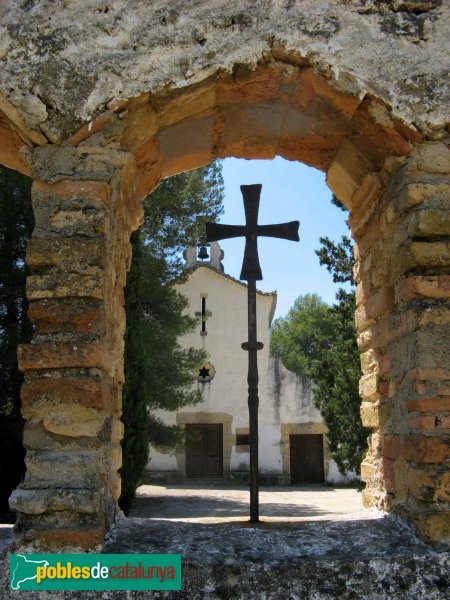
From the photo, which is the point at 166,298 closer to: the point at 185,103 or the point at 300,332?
the point at 185,103

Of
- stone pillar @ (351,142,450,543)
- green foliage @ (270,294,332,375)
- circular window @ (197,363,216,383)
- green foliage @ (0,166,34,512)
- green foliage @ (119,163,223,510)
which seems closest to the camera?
stone pillar @ (351,142,450,543)

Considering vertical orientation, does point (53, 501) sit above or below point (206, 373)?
below

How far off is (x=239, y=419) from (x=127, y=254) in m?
13.2

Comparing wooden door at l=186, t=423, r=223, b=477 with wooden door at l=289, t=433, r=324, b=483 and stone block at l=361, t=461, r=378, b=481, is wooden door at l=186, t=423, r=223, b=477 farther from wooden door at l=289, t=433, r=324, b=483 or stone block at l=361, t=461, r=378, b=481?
stone block at l=361, t=461, r=378, b=481

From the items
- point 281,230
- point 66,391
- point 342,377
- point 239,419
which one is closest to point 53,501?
point 66,391

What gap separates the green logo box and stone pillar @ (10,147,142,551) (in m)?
0.05

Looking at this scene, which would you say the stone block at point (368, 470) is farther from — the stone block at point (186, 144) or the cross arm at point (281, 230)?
the stone block at point (186, 144)

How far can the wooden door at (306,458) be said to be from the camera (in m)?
15.6

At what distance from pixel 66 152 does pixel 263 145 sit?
42.8 inches

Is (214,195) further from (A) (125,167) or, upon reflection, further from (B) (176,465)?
(A) (125,167)

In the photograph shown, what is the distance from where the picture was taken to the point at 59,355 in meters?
2.23

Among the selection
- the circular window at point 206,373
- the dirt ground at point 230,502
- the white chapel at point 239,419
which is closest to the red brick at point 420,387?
the dirt ground at point 230,502

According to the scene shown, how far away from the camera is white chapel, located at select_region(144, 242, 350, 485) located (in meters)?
15.3

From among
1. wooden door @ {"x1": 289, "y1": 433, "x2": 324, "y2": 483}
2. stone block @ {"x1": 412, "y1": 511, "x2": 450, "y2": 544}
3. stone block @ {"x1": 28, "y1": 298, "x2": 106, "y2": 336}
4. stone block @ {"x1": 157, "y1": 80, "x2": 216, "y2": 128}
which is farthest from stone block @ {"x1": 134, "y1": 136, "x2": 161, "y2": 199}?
wooden door @ {"x1": 289, "y1": 433, "x2": 324, "y2": 483}
